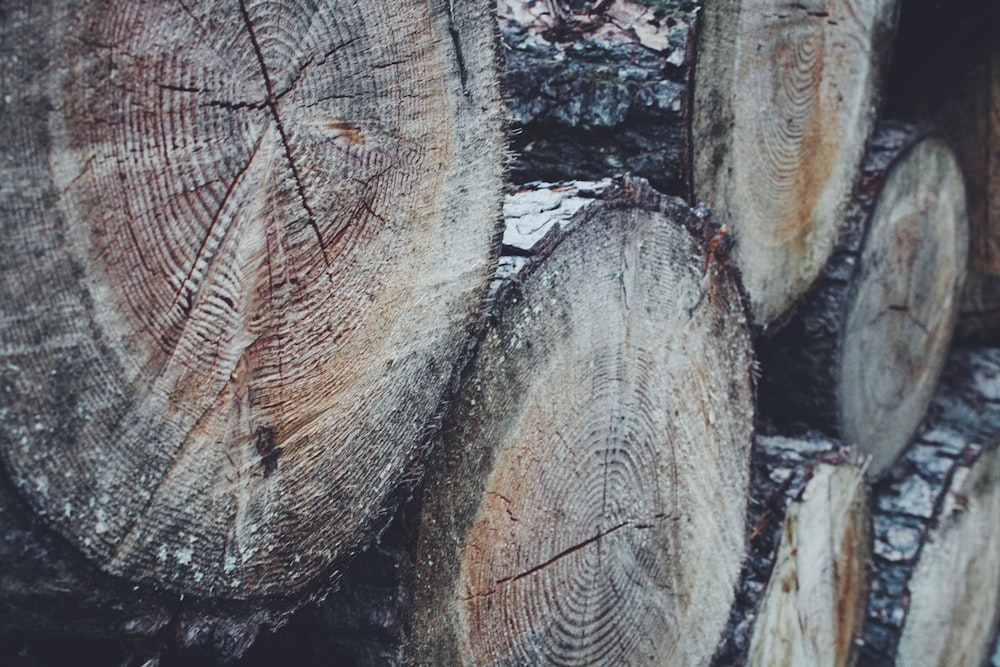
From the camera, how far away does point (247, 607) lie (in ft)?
2.88

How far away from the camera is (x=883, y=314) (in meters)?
2.31

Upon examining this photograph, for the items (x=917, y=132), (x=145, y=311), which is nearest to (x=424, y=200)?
(x=145, y=311)

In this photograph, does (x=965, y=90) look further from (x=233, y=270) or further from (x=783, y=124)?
(x=233, y=270)

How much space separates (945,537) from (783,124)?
1.27 meters

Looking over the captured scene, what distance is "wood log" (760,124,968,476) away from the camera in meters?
2.11

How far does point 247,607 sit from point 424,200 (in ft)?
1.48

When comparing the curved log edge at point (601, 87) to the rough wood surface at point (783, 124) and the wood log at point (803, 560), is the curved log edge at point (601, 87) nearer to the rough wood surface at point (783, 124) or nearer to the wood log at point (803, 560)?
the rough wood surface at point (783, 124)

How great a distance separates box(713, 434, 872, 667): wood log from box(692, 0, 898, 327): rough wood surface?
0.32 metres

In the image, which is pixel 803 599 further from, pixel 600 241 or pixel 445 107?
pixel 445 107

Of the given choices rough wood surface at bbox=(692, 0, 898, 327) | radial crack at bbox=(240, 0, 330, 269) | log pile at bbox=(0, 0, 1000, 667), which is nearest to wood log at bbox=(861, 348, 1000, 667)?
log pile at bbox=(0, 0, 1000, 667)

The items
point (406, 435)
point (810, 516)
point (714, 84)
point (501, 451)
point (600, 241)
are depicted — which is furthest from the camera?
point (810, 516)

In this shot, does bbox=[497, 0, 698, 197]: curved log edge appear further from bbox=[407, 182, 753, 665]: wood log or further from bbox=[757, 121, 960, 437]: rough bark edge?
bbox=[757, 121, 960, 437]: rough bark edge

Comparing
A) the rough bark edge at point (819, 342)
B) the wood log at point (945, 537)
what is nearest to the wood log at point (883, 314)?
the rough bark edge at point (819, 342)

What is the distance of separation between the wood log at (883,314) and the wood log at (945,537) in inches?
4.9
